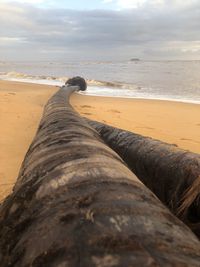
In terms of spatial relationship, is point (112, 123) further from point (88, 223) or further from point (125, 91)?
point (125, 91)

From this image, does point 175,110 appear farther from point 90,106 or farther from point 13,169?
point 13,169

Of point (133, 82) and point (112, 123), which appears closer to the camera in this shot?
point (112, 123)

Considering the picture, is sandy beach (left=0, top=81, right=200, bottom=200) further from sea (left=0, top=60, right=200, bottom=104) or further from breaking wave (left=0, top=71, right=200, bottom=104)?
sea (left=0, top=60, right=200, bottom=104)

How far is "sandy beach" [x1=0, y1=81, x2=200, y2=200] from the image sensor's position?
16.5 ft

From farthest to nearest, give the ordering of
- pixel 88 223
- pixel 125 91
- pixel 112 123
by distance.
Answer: pixel 125 91 < pixel 112 123 < pixel 88 223

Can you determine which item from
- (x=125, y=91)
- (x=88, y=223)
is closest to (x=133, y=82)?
(x=125, y=91)

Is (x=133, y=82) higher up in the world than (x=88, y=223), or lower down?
lower down

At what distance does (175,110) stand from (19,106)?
12.4 ft

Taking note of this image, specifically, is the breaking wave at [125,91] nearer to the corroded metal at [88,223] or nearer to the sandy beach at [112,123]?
the sandy beach at [112,123]

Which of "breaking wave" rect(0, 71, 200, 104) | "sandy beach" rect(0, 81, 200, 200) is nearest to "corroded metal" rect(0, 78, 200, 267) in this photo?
"sandy beach" rect(0, 81, 200, 200)

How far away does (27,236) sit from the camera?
145 centimetres

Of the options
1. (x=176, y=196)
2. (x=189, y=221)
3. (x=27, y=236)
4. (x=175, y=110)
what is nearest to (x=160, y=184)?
(x=176, y=196)

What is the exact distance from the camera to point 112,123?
7.42m

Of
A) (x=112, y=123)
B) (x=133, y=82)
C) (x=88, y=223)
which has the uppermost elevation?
(x=88, y=223)
